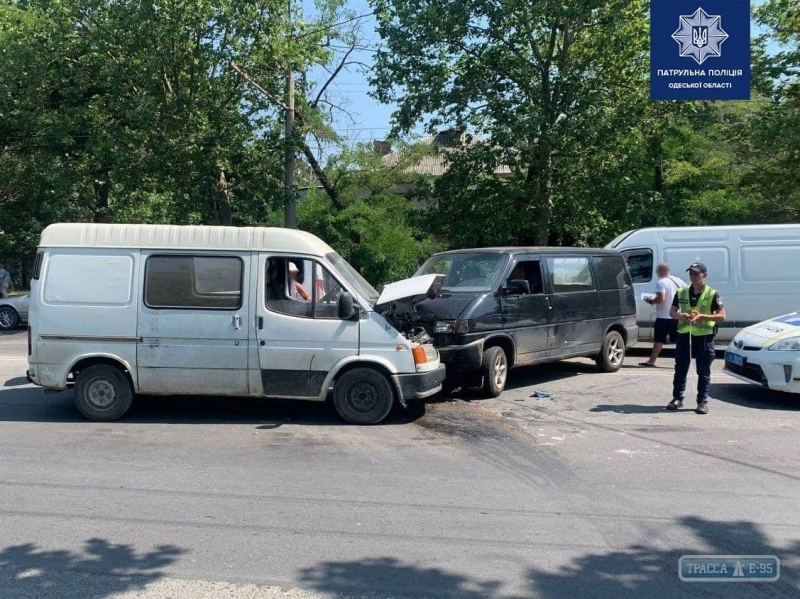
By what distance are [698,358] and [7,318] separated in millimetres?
16854

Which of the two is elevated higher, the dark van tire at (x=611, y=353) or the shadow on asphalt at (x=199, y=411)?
the dark van tire at (x=611, y=353)

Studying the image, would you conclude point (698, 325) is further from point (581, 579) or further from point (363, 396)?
point (581, 579)

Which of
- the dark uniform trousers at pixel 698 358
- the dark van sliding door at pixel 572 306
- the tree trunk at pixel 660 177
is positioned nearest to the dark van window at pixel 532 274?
the dark van sliding door at pixel 572 306

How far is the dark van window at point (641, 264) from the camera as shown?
14242 millimetres

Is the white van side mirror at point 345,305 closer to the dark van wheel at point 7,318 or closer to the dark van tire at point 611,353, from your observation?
the dark van tire at point 611,353

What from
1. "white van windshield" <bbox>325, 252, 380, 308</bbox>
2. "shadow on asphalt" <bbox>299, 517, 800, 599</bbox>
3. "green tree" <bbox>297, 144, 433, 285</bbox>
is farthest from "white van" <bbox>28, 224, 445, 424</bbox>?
"green tree" <bbox>297, 144, 433, 285</bbox>

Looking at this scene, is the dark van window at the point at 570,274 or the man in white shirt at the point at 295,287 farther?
the dark van window at the point at 570,274

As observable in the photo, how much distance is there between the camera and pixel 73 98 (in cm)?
2120

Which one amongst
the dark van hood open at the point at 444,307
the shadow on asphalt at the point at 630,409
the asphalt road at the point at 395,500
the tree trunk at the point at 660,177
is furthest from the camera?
the tree trunk at the point at 660,177

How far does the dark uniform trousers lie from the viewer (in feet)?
27.8

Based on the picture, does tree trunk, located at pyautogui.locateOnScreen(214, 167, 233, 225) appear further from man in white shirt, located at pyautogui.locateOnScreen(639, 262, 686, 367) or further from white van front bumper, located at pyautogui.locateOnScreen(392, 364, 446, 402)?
white van front bumper, located at pyautogui.locateOnScreen(392, 364, 446, 402)

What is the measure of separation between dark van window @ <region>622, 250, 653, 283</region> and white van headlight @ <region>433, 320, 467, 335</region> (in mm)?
6132

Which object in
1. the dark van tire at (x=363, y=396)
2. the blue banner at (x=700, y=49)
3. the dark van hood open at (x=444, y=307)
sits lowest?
the dark van tire at (x=363, y=396)

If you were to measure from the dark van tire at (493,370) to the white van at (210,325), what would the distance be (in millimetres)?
1407
